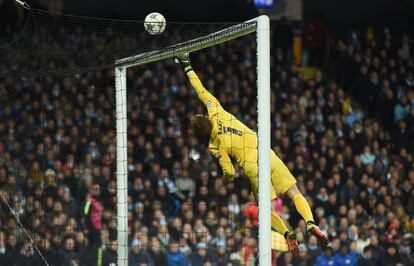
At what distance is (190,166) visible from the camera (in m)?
14.1

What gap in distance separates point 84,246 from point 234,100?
158 inches

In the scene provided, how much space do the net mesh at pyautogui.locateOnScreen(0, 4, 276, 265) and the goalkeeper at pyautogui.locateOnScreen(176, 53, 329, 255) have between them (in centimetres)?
4

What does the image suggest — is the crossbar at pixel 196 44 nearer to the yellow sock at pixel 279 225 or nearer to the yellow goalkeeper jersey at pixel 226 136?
the yellow goalkeeper jersey at pixel 226 136

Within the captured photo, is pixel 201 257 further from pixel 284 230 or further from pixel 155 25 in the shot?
pixel 155 25

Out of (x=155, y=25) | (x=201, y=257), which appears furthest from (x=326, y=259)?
(x=155, y=25)

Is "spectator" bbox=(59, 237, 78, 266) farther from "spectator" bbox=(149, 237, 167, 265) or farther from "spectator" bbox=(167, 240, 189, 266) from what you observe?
"spectator" bbox=(167, 240, 189, 266)

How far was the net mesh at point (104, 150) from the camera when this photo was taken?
9.83 metres

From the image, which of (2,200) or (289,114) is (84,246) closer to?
(2,200)

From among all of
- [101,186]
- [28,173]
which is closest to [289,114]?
[101,186]

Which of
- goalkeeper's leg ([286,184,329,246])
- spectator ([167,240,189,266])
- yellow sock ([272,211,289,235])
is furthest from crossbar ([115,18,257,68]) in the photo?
spectator ([167,240,189,266])

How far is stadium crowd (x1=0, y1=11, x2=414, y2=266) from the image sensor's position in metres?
11.7

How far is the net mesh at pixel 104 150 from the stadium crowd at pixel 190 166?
2cm

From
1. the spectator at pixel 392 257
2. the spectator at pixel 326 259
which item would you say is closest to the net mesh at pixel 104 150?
the spectator at pixel 326 259

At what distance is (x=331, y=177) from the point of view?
1530cm
